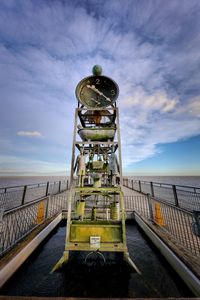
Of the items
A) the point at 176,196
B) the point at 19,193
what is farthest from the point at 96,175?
the point at 19,193

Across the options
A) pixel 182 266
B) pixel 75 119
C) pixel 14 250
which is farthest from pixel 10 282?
pixel 75 119

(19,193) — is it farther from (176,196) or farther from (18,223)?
(176,196)

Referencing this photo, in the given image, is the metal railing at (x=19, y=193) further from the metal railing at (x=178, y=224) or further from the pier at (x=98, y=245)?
the metal railing at (x=178, y=224)

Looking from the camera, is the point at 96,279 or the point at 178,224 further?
the point at 178,224

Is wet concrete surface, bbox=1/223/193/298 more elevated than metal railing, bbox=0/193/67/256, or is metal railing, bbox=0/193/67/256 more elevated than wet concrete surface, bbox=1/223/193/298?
metal railing, bbox=0/193/67/256

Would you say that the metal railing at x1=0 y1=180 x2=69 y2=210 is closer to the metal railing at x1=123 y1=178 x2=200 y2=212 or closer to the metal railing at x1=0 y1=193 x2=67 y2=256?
the metal railing at x1=0 y1=193 x2=67 y2=256

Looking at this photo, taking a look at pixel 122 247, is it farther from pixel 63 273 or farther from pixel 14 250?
pixel 14 250

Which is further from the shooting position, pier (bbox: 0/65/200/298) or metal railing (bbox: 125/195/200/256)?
metal railing (bbox: 125/195/200/256)

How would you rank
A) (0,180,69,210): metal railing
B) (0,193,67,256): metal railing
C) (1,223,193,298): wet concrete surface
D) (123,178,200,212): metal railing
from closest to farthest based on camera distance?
(1,223,193,298): wet concrete surface
(0,193,67,256): metal railing
(123,178,200,212): metal railing
(0,180,69,210): metal railing

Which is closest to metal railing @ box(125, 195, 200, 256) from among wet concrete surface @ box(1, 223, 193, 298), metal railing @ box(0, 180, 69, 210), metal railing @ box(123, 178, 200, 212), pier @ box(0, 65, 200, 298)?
pier @ box(0, 65, 200, 298)

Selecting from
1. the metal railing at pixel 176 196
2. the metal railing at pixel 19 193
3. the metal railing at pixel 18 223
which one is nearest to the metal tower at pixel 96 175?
the metal railing at pixel 18 223

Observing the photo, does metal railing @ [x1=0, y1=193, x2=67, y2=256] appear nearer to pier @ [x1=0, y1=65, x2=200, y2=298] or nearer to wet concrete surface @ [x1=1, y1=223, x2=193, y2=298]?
pier @ [x1=0, y1=65, x2=200, y2=298]

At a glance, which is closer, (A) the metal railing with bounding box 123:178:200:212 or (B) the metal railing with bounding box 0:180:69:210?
(A) the metal railing with bounding box 123:178:200:212

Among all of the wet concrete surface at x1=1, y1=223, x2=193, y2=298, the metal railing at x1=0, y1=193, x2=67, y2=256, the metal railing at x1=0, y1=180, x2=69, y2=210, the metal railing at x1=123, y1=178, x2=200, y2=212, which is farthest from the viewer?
the metal railing at x1=0, y1=180, x2=69, y2=210
